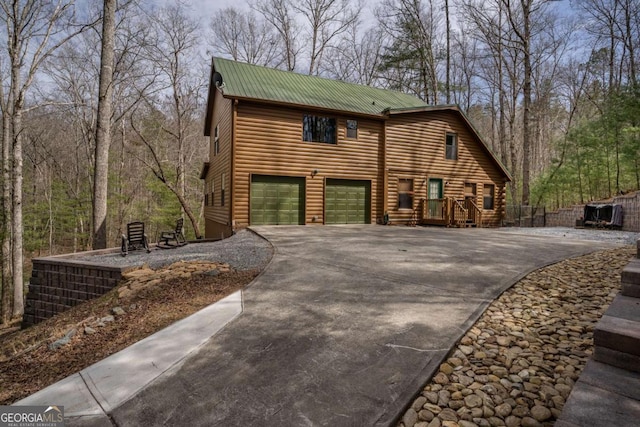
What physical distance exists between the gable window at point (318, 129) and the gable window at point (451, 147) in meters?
6.60

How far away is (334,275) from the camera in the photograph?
15.8 ft

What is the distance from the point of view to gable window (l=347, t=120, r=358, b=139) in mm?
13484

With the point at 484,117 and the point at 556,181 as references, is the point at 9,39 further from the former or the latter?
the point at 484,117

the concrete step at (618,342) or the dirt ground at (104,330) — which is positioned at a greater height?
the concrete step at (618,342)

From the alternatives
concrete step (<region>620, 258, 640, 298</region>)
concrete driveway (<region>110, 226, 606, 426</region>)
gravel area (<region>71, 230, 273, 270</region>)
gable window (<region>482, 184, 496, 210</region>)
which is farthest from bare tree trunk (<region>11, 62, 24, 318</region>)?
gable window (<region>482, 184, 496, 210</region>)

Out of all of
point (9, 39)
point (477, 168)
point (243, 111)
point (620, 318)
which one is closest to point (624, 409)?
point (620, 318)

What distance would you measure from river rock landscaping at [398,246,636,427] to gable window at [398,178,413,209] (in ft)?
35.1

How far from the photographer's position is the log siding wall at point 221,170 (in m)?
11.7

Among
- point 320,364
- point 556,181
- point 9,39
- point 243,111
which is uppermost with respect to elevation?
point 9,39

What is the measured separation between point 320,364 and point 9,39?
53.7 ft

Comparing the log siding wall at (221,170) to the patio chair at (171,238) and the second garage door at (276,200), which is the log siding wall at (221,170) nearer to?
the second garage door at (276,200)

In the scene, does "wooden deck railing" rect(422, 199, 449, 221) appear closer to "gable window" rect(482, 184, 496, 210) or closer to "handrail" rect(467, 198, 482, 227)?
"handrail" rect(467, 198, 482, 227)

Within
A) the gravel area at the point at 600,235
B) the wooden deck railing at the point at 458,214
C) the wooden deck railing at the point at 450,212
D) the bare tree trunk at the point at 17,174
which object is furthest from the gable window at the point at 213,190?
the gravel area at the point at 600,235

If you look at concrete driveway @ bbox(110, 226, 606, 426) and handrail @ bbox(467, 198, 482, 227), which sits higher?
handrail @ bbox(467, 198, 482, 227)
